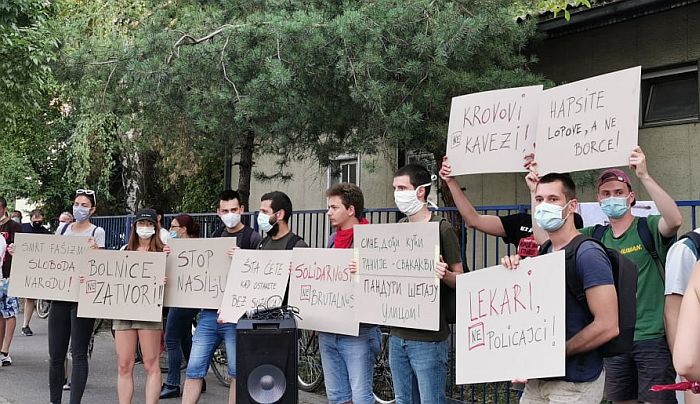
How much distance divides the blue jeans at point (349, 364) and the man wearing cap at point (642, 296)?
156cm

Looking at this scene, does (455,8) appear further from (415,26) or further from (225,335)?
(225,335)

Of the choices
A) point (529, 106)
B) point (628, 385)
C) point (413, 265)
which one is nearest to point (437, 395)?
point (413, 265)

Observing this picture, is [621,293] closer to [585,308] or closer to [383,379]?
[585,308]

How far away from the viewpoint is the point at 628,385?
466 centimetres

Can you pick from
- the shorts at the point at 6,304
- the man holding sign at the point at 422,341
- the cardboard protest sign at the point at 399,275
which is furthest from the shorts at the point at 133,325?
the shorts at the point at 6,304

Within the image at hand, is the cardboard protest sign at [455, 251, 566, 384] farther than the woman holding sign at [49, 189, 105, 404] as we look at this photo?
No

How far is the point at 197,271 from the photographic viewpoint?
6500mm

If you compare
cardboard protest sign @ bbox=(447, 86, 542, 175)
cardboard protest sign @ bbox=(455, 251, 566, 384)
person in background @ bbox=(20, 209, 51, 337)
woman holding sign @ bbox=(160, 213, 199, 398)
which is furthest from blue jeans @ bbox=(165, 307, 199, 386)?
cardboard protest sign @ bbox=(455, 251, 566, 384)

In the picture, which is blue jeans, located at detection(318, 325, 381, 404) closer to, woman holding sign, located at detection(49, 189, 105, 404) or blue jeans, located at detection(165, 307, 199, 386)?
woman holding sign, located at detection(49, 189, 105, 404)

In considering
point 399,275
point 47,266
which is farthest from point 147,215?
point 399,275

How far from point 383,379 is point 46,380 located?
3962 mm

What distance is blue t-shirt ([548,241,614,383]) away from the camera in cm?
346

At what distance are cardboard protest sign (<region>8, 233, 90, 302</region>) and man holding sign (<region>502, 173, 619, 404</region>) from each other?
4443 mm

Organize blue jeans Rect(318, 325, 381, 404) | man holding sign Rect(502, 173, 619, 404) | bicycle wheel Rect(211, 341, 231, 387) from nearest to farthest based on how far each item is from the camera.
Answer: man holding sign Rect(502, 173, 619, 404), blue jeans Rect(318, 325, 381, 404), bicycle wheel Rect(211, 341, 231, 387)
